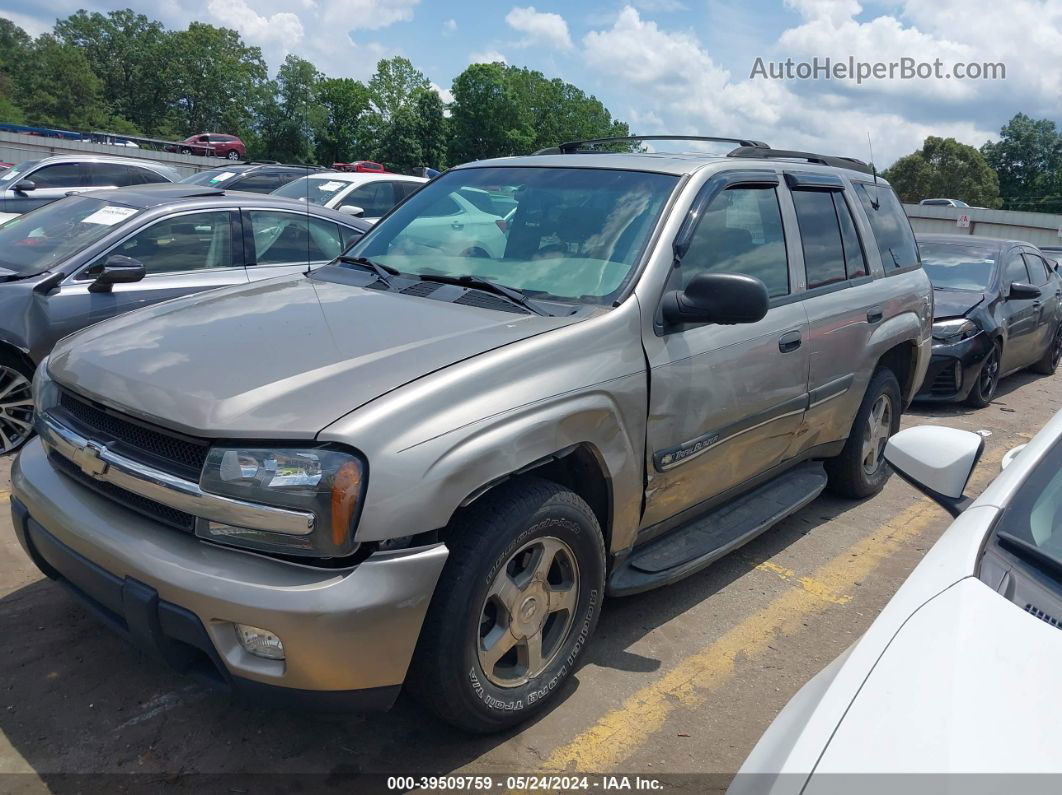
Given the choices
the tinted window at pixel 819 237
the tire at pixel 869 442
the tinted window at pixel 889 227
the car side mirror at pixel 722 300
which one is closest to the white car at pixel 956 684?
the car side mirror at pixel 722 300

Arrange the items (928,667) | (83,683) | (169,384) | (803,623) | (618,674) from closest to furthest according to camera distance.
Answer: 1. (928,667)
2. (169,384)
3. (83,683)
4. (618,674)
5. (803,623)

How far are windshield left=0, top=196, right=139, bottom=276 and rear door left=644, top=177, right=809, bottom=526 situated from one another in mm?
4136

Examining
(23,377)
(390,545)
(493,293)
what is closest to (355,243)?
(493,293)

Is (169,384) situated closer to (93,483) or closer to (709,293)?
(93,483)

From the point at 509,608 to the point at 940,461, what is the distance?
1348mm

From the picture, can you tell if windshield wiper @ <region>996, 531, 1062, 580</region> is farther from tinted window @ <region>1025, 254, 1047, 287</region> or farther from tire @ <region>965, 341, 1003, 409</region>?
tinted window @ <region>1025, 254, 1047, 287</region>

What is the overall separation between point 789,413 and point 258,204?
422 cm

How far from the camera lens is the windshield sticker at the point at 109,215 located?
5820 millimetres

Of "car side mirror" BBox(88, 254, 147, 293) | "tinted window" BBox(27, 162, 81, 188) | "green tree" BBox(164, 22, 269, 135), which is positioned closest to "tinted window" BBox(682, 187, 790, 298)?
"car side mirror" BBox(88, 254, 147, 293)

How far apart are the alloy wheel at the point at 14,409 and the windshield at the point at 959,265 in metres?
8.18

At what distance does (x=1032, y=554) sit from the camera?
1.92 m

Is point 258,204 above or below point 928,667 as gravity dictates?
above

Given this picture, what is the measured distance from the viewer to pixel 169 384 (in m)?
2.58

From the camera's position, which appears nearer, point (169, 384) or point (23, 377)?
point (169, 384)
